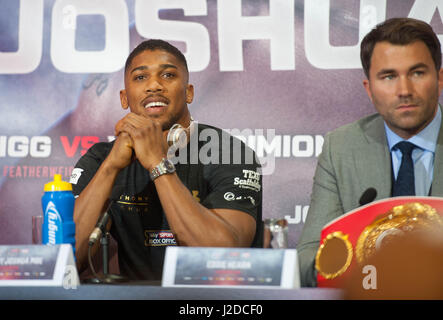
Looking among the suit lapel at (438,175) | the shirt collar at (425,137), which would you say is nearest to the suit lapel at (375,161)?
the shirt collar at (425,137)

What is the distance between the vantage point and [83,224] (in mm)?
2020

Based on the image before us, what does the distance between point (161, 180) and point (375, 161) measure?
736mm

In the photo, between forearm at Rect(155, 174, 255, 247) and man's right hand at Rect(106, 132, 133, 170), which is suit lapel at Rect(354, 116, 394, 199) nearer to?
forearm at Rect(155, 174, 255, 247)

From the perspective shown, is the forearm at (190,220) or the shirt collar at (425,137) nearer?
the forearm at (190,220)

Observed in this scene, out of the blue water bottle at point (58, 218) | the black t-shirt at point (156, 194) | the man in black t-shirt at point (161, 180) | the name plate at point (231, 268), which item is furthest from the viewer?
the black t-shirt at point (156, 194)

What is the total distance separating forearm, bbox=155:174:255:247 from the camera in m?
1.90

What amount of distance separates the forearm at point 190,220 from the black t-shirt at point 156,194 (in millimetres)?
167

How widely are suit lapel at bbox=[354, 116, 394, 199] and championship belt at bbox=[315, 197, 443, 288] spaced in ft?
2.15

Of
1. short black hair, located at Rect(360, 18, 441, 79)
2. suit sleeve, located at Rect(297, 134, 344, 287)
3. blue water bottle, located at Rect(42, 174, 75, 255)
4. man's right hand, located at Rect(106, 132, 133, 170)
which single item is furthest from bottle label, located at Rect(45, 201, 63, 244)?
short black hair, located at Rect(360, 18, 441, 79)

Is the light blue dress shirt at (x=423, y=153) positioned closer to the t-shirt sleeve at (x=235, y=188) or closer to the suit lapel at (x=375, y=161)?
the suit lapel at (x=375, y=161)

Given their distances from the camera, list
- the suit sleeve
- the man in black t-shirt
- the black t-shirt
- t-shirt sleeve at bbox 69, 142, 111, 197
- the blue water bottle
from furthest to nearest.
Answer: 1. t-shirt sleeve at bbox 69, 142, 111, 197
2. the black t-shirt
3. the man in black t-shirt
4. the suit sleeve
5. the blue water bottle

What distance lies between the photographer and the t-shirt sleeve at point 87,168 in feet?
7.56

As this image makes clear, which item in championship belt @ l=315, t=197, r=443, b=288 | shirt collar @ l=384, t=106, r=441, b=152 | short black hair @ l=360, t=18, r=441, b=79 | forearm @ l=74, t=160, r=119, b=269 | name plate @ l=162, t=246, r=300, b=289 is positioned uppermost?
short black hair @ l=360, t=18, r=441, b=79
